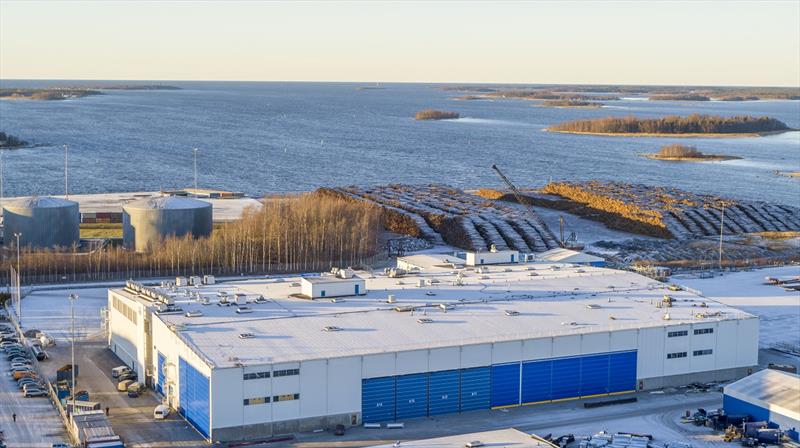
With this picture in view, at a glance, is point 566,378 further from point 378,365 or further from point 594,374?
point 378,365

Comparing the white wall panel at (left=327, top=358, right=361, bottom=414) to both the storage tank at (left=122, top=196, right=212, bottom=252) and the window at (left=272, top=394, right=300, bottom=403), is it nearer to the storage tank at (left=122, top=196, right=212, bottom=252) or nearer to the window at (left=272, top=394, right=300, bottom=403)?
the window at (left=272, top=394, right=300, bottom=403)

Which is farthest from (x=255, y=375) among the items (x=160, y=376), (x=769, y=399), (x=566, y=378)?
Answer: (x=769, y=399)

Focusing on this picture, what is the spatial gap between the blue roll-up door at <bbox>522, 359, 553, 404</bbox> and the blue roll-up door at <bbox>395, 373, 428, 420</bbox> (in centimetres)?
343

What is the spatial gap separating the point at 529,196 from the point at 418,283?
1646 inches

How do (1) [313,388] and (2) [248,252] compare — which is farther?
(2) [248,252]

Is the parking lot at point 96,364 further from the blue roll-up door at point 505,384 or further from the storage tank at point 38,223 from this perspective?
the blue roll-up door at point 505,384

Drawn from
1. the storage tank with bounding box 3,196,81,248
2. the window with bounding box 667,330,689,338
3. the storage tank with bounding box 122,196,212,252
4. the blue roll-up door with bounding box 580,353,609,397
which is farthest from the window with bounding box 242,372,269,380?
the storage tank with bounding box 3,196,81,248

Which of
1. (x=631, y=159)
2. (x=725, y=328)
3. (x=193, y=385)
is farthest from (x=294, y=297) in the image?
(x=631, y=159)

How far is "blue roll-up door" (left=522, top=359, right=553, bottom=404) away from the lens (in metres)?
33.4

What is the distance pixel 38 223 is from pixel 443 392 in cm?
3134

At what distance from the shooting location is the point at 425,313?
36250 millimetres

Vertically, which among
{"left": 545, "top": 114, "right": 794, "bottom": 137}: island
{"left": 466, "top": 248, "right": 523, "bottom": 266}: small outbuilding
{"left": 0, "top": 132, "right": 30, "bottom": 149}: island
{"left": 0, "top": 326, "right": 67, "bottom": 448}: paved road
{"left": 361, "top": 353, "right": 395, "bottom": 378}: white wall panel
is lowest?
{"left": 0, "top": 326, "right": 67, "bottom": 448}: paved road

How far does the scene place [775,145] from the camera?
154625mm

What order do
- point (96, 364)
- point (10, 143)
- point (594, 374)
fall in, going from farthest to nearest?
point (10, 143) → point (96, 364) → point (594, 374)
